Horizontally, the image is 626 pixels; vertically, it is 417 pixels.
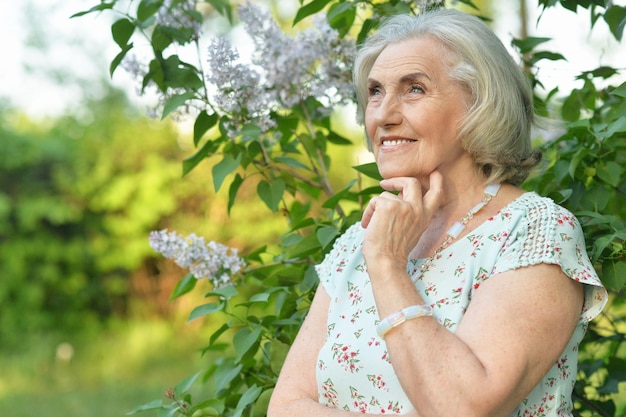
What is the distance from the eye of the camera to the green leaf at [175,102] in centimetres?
240

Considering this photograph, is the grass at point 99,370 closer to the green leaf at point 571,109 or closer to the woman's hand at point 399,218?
the green leaf at point 571,109

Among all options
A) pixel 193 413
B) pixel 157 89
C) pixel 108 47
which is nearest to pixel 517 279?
pixel 193 413

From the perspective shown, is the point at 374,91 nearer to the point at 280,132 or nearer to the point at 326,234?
the point at 326,234

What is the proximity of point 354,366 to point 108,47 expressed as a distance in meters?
13.0

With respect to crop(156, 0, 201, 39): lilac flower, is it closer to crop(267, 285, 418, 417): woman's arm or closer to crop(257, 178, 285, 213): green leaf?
crop(257, 178, 285, 213): green leaf

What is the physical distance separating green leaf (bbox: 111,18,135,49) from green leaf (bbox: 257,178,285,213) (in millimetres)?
597

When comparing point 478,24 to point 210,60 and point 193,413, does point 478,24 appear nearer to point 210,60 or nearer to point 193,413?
point 210,60

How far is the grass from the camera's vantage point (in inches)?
229

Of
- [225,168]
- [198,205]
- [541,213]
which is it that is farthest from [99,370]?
[541,213]

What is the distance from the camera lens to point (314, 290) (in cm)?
253

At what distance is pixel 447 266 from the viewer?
1.96 m

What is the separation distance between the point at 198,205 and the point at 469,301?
638 centimetres

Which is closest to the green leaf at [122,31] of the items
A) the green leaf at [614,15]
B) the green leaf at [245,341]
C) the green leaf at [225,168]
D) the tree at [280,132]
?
the tree at [280,132]

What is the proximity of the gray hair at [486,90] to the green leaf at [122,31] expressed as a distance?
2.45ft
